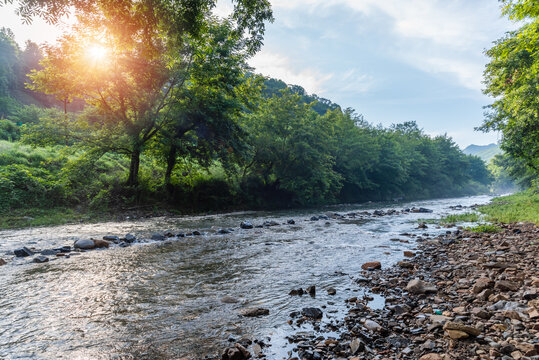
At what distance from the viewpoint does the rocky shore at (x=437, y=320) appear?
3.32 metres

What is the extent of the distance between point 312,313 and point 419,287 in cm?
243

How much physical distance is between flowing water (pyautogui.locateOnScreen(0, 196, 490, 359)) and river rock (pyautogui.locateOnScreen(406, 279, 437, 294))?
2.62 feet

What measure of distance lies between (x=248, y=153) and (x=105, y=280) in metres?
18.6

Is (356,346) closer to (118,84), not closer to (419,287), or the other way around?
(419,287)

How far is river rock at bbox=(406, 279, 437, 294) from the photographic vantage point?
5387 millimetres

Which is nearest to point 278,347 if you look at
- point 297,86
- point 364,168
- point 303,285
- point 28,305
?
point 303,285

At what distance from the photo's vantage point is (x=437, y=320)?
13.0 feet

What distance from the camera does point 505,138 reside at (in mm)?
23812

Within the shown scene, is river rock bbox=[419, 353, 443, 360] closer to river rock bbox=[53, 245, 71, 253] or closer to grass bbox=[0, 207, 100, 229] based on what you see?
river rock bbox=[53, 245, 71, 253]

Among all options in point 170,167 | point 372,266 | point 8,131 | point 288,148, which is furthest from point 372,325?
point 8,131

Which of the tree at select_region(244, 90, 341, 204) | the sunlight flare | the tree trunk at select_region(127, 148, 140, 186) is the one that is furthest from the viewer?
the tree at select_region(244, 90, 341, 204)

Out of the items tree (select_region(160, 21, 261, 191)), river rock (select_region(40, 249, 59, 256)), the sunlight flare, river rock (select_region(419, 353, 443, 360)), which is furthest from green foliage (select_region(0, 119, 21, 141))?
river rock (select_region(419, 353, 443, 360))

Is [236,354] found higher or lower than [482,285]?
lower

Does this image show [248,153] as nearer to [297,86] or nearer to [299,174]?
[299,174]
